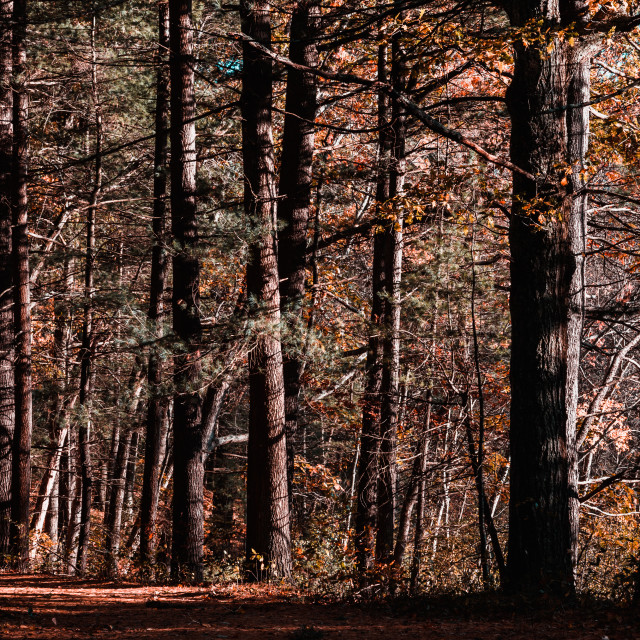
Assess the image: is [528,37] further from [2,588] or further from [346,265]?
[346,265]

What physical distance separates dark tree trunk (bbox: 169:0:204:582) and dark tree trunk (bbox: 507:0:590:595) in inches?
171

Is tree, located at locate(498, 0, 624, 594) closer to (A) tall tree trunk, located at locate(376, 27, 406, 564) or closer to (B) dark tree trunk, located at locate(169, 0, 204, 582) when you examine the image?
(A) tall tree trunk, located at locate(376, 27, 406, 564)

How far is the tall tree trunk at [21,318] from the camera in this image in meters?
11.4

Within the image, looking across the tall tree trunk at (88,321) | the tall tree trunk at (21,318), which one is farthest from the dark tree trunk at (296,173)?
the tall tree trunk at (21,318)

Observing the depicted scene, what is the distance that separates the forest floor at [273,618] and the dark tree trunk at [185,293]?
170 centimetres

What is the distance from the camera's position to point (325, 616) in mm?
5867

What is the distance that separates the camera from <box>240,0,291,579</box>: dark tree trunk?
7832 millimetres

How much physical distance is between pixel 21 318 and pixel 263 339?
6143mm

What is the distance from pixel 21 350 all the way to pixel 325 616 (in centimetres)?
823

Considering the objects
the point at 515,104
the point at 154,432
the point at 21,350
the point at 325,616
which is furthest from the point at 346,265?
the point at 325,616

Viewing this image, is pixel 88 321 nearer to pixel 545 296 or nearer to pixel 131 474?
pixel 131 474

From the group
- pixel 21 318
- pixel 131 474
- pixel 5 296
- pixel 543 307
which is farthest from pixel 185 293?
pixel 131 474

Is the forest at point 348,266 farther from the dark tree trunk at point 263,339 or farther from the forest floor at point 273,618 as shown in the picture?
the forest floor at point 273,618

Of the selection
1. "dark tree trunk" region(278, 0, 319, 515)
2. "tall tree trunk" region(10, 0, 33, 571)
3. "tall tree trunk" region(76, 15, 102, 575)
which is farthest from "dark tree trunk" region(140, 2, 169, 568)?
"dark tree trunk" region(278, 0, 319, 515)
